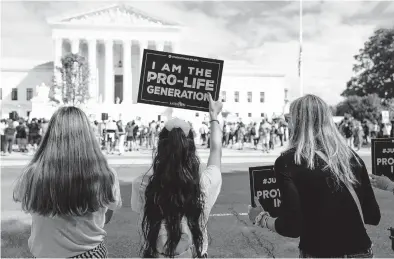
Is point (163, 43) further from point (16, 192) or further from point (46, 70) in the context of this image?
point (16, 192)

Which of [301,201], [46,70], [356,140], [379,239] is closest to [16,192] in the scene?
[301,201]

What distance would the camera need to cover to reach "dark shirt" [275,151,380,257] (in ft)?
7.64

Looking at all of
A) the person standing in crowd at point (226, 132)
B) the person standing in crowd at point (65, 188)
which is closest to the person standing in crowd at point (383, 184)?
the person standing in crowd at point (65, 188)

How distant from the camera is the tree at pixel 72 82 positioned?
5541cm

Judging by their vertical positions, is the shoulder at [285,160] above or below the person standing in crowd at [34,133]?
below

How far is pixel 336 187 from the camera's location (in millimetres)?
2385

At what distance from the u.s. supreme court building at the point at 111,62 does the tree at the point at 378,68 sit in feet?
42.5

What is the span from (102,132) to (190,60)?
61.1 feet

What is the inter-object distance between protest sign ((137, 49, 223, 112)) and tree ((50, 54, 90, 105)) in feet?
174

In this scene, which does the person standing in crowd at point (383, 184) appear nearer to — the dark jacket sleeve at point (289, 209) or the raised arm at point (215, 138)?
the dark jacket sleeve at point (289, 209)

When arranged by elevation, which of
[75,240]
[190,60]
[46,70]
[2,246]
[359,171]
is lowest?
[2,246]

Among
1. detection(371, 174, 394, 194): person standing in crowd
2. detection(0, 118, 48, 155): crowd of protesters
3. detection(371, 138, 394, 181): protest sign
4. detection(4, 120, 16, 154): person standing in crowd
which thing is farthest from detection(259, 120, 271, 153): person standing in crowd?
detection(371, 174, 394, 194): person standing in crowd

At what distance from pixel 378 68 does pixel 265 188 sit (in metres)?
63.3

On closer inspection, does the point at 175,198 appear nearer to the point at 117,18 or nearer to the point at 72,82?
the point at 72,82
